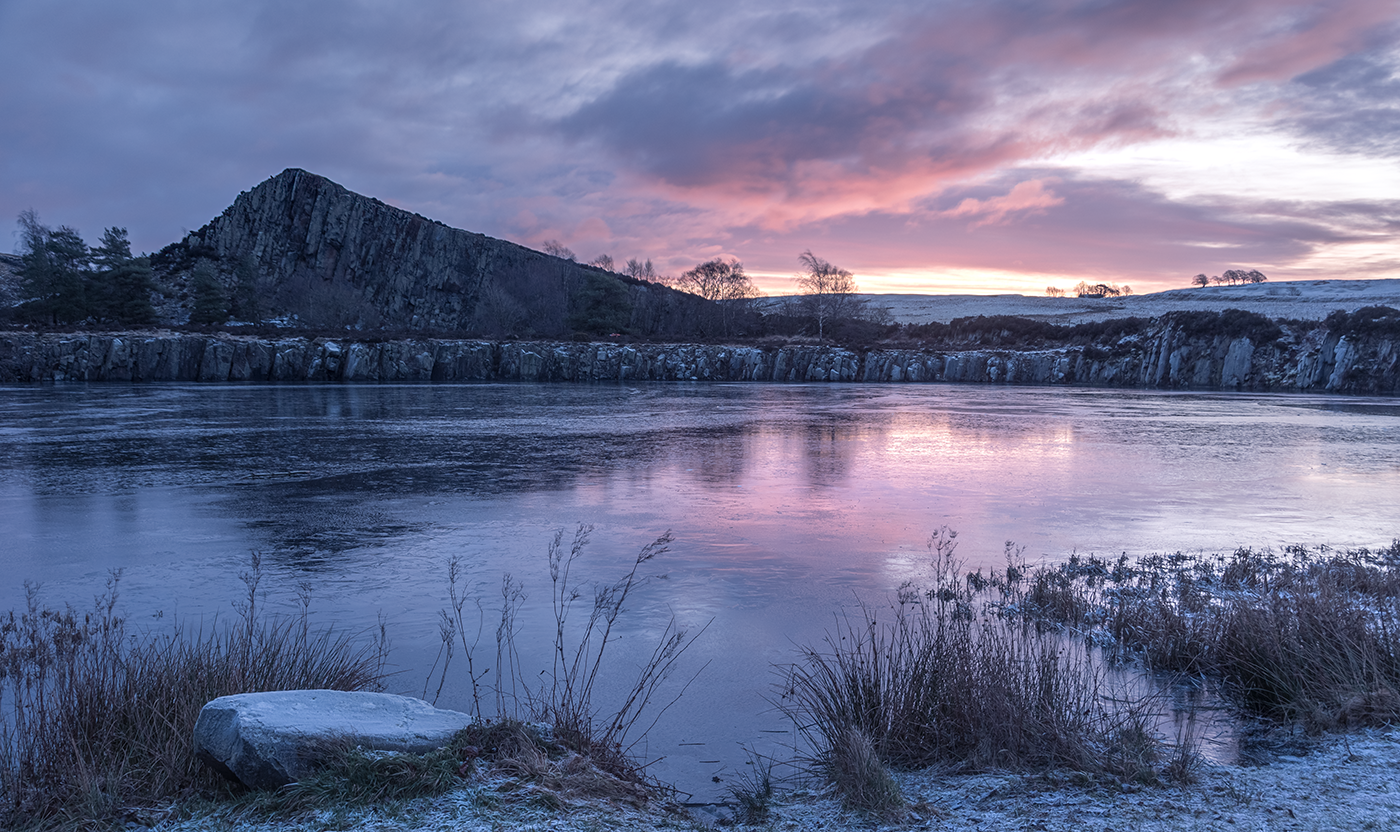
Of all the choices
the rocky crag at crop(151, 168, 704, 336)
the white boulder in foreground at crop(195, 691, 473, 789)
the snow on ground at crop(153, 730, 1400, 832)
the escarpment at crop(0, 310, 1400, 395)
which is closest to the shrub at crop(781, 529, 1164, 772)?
the snow on ground at crop(153, 730, 1400, 832)

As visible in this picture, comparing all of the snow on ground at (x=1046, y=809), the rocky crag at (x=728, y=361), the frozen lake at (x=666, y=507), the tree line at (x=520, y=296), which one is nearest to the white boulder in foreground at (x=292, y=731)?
the snow on ground at (x=1046, y=809)

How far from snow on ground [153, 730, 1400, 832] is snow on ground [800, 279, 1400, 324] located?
9141 cm

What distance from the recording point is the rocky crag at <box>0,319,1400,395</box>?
47.3 m

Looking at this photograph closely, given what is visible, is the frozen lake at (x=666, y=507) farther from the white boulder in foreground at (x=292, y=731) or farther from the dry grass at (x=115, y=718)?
the white boulder in foreground at (x=292, y=731)

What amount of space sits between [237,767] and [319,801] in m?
0.44

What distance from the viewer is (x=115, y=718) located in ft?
14.5

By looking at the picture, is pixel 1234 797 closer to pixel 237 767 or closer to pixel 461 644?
pixel 237 767

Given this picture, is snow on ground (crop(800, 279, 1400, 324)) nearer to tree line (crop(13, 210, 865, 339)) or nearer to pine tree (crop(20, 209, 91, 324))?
tree line (crop(13, 210, 865, 339))

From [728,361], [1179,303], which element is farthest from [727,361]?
[1179,303]

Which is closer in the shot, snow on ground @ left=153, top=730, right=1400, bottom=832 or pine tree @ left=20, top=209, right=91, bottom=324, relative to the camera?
snow on ground @ left=153, top=730, right=1400, bottom=832

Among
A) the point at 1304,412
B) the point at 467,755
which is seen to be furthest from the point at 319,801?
the point at 1304,412

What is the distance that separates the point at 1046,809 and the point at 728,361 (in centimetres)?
6033

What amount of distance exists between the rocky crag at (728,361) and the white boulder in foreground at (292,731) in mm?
53832

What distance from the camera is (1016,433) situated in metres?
23.3
